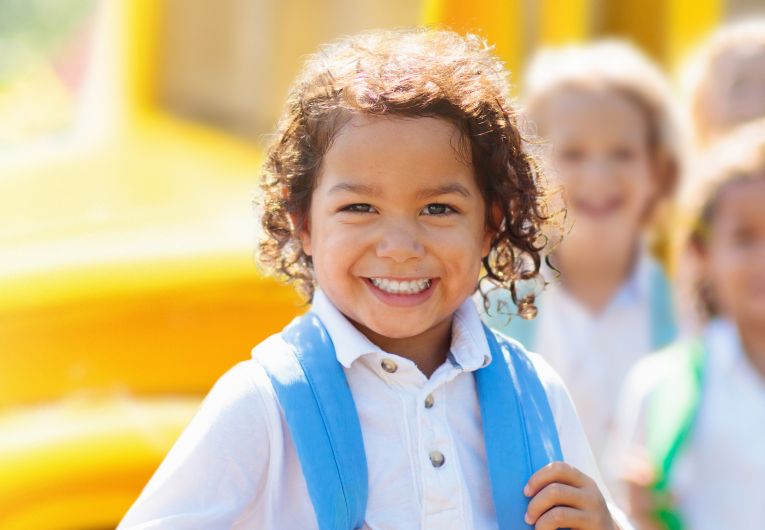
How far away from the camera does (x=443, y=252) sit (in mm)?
1516

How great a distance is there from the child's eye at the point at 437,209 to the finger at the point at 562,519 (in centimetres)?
37

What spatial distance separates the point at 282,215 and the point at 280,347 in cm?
24

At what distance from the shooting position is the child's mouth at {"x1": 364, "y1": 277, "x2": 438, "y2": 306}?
5.00 feet

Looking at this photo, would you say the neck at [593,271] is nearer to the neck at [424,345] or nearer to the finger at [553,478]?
the neck at [424,345]

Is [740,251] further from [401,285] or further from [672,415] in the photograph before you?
[401,285]

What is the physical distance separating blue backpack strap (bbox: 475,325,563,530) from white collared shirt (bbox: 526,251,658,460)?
3.89 feet

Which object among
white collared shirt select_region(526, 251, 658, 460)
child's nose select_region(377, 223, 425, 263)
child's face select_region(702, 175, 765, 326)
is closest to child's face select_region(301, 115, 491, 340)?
child's nose select_region(377, 223, 425, 263)

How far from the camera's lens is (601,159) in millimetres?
3035

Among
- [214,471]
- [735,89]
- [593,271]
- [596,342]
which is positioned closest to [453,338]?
[214,471]

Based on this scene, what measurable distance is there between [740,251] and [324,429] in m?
1.38

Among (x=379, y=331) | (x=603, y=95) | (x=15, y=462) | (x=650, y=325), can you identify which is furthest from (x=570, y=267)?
(x=379, y=331)

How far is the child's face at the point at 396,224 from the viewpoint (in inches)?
58.8

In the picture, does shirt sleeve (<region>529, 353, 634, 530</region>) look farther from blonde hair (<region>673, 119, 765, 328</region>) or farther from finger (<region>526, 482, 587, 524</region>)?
blonde hair (<region>673, 119, 765, 328</region>)

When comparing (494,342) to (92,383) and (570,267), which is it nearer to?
(92,383)
